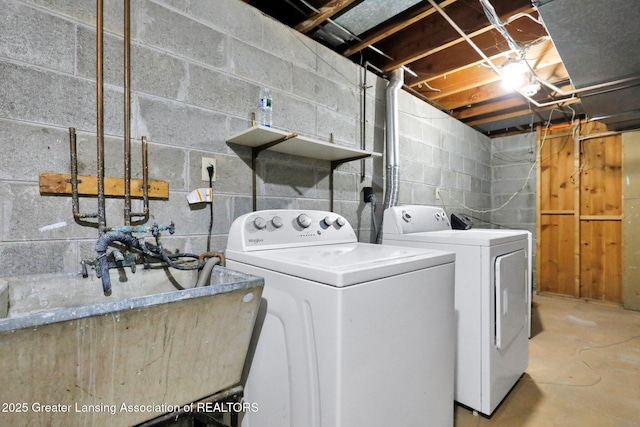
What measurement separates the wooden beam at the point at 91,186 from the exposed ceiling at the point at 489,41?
1.23 meters

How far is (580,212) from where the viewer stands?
12.1 ft

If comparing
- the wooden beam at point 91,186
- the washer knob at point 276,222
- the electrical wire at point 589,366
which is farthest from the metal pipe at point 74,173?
the electrical wire at point 589,366

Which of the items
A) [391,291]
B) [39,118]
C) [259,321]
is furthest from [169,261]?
[391,291]

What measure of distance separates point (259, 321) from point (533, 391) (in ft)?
5.82

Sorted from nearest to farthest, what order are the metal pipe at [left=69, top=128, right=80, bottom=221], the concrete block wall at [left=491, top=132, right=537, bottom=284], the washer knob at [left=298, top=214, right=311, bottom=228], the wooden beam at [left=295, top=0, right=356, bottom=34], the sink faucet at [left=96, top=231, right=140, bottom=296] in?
the sink faucet at [left=96, top=231, right=140, bottom=296]
the metal pipe at [left=69, top=128, right=80, bottom=221]
the washer knob at [left=298, top=214, right=311, bottom=228]
the wooden beam at [left=295, top=0, right=356, bottom=34]
the concrete block wall at [left=491, top=132, right=537, bottom=284]

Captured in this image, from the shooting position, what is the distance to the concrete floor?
1.62 m

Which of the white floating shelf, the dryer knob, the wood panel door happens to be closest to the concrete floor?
the wood panel door

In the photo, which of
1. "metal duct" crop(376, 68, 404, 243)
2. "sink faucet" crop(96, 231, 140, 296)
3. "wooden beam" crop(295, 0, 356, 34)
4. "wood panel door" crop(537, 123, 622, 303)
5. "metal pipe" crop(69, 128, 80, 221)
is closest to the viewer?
"sink faucet" crop(96, 231, 140, 296)

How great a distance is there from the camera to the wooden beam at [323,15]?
67.0 inches

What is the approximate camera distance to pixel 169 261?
1.23 meters

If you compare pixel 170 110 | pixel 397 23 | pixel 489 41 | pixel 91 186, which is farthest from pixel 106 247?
pixel 489 41

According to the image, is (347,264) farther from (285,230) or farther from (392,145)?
(392,145)

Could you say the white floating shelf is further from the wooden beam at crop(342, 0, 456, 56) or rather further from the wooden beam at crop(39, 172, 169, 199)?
the wooden beam at crop(342, 0, 456, 56)

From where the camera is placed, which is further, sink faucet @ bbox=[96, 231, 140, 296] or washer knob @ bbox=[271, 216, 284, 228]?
washer knob @ bbox=[271, 216, 284, 228]
